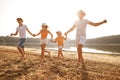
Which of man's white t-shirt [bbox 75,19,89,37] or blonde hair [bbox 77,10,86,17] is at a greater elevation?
blonde hair [bbox 77,10,86,17]

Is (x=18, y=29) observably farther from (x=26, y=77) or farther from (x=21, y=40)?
(x=26, y=77)

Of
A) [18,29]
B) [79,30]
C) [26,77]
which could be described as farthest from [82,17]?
[18,29]

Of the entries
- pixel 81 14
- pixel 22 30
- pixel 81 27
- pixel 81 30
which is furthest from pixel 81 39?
pixel 22 30

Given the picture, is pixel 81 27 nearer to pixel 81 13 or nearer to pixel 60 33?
pixel 81 13

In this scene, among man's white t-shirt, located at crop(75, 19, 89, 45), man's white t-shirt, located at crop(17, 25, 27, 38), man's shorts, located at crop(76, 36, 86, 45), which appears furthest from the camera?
man's white t-shirt, located at crop(17, 25, 27, 38)

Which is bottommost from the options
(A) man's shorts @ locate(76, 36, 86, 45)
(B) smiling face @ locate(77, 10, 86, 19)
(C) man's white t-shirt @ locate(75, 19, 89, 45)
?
(A) man's shorts @ locate(76, 36, 86, 45)

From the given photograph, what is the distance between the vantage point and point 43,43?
498 inches

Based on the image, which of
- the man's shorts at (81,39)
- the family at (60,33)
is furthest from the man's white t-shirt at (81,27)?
the man's shorts at (81,39)

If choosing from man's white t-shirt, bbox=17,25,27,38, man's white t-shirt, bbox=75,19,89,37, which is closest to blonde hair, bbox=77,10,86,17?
man's white t-shirt, bbox=75,19,89,37

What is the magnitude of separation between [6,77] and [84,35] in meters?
4.16

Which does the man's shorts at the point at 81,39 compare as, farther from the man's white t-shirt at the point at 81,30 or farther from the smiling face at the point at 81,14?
the smiling face at the point at 81,14

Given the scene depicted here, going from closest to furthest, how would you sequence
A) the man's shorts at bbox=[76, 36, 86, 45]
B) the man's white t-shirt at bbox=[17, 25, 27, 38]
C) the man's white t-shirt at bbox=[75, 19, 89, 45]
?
1. the man's shorts at bbox=[76, 36, 86, 45]
2. the man's white t-shirt at bbox=[75, 19, 89, 45]
3. the man's white t-shirt at bbox=[17, 25, 27, 38]

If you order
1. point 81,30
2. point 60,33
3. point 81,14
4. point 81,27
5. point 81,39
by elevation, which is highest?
point 81,14

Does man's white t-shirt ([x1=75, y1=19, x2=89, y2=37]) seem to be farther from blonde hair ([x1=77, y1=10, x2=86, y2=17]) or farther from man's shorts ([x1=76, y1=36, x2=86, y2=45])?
blonde hair ([x1=77, y1=10, x2=86, y2=17])
